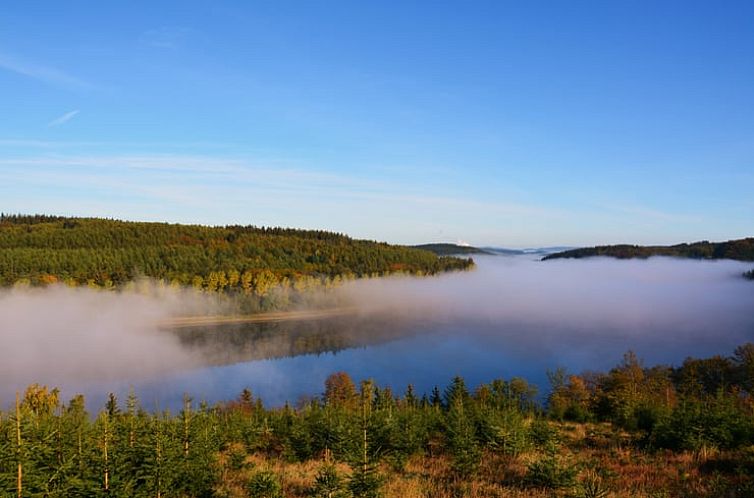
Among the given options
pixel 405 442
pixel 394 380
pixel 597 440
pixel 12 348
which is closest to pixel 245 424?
pixel 405 442

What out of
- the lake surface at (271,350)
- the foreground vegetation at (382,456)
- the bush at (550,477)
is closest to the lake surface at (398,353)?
the lake surface at (271,350)

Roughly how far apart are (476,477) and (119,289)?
→ 657 ft

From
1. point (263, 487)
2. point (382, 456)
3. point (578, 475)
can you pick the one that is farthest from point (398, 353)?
point (263, 487)

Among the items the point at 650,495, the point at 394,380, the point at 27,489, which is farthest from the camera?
the point at 394,380

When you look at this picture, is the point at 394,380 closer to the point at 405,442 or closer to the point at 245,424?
the point at 245,424

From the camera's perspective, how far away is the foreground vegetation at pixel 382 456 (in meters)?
14.3

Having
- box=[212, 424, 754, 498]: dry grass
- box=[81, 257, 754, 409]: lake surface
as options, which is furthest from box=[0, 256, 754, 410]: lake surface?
box=[212, 424, 754, 498]: dry grass

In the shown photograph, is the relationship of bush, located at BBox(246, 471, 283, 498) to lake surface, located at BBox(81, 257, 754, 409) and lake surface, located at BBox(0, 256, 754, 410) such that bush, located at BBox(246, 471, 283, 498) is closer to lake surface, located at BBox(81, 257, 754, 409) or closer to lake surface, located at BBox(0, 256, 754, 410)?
lake surface, located at BBox(0, 256, 754, 410)

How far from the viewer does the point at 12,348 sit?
150 m

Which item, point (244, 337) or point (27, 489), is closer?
point (27, 489)

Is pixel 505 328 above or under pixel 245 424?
under

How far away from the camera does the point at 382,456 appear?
21.3 m

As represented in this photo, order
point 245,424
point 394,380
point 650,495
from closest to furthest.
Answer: point 650,495 < point 245,424 < point 394,380

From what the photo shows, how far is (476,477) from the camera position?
56.5 feet
